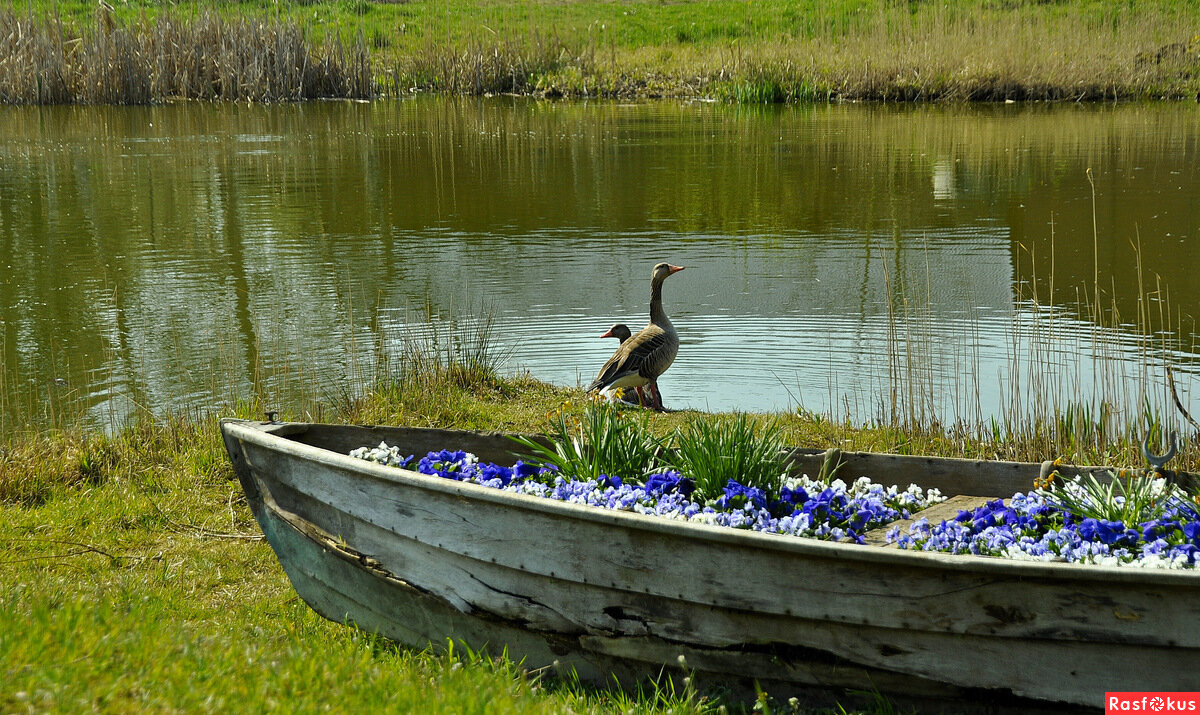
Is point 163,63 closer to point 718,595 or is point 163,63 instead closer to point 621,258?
point 621,258

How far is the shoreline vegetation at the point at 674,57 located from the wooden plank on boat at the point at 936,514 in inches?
933

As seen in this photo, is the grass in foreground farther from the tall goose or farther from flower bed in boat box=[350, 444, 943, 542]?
flower bed in boat box=[350, 444, 943, 542]

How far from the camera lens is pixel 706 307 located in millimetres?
9859

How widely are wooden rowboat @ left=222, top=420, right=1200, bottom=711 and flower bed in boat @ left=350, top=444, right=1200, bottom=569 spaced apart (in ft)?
0.77

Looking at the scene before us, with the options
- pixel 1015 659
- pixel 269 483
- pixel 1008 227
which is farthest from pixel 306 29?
pixel 1015 659

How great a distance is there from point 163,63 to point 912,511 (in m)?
25.6

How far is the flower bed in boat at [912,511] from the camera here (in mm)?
3594

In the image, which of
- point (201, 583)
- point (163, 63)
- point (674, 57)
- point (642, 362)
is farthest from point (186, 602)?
point (674, 57)

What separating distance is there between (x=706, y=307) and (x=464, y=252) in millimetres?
3349

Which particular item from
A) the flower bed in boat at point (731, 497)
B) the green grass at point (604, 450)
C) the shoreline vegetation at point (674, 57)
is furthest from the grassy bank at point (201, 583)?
the shoreline vegetation at point (674, 57)

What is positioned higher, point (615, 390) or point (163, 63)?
point (163, 63)

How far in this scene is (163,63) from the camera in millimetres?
25578

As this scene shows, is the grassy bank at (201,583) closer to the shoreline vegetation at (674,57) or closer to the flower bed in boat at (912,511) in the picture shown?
the flower bed in boat at (912,511)

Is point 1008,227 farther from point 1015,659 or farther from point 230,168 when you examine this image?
point 230,168
